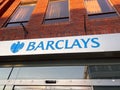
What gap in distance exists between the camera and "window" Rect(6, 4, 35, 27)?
8.82 meters

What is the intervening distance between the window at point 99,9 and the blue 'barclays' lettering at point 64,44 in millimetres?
2443

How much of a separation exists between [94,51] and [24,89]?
2079 millimetres

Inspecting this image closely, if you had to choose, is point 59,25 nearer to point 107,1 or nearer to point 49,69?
point 49,69

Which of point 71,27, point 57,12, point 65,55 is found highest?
point 57,12

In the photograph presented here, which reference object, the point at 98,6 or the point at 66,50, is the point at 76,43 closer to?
the point at 66,50

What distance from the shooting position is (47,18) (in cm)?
862

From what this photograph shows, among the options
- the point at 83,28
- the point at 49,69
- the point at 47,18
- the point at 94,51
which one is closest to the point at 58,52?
the point at 49,69

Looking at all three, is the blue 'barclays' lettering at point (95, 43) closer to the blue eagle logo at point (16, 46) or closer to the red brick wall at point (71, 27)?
the red brick wall at point (71, 27)

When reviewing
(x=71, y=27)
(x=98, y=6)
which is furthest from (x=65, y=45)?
(x=98, y=6)

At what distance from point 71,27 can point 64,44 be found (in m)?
1.57

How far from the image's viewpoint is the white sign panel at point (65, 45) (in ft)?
18.9

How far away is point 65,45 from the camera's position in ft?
19.6

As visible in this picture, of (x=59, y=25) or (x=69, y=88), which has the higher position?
(x=59, y=25)

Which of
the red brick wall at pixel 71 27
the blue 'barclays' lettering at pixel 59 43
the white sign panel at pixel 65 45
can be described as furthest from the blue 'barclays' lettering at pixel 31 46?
the red brick wall at pixel 71 27
